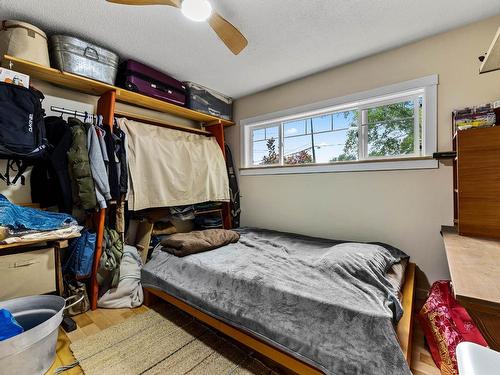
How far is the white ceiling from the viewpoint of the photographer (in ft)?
5.22

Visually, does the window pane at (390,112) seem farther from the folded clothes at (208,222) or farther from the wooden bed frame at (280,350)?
the folded clothes at (208,222)

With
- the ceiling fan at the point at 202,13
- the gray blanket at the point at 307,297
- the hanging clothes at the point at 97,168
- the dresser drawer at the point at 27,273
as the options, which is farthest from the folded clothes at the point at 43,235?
the ceiling fan at the point at 202,13

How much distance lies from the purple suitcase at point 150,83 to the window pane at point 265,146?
108 cm

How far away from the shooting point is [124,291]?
2.05 metres

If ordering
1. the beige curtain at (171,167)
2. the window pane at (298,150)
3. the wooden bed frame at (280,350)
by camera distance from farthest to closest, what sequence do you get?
the window pane at (298,150), the beige curtain at (171,167), the wooden bed frame at (280,350)

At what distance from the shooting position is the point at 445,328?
1332mm

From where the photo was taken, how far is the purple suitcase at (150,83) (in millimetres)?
2225

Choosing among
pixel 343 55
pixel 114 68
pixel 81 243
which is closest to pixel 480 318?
pixel 343 55

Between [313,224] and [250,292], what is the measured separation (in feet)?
4.54

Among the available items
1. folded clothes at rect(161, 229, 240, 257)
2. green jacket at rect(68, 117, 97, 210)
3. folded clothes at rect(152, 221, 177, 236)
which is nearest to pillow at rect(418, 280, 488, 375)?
folded clothes at rect(161, 229, 240, 257)

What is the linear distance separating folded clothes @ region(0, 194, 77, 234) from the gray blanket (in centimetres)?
74

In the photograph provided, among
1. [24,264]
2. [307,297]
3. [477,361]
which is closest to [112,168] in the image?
[24,264]

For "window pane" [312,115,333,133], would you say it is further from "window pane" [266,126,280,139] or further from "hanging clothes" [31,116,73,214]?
"hanging clothes" [31,116,73,214]

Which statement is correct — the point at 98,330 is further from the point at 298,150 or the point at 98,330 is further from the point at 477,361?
the point at 298,150
